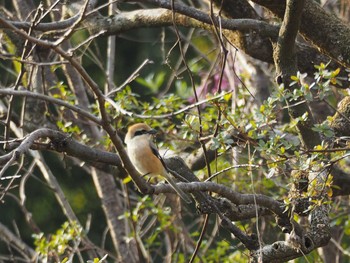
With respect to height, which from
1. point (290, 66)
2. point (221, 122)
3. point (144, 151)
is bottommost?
point (144, 151)

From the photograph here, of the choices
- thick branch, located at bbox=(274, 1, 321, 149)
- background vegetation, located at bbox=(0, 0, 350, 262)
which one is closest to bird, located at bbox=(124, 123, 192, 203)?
background vegetation, located at bbox=(0, 0, 350, 262)

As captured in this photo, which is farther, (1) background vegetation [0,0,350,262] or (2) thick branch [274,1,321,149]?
(2) thick branch [274,1,321,149]

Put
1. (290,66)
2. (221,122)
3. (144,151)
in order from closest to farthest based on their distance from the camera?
(221,122), (290,66), (144,151)

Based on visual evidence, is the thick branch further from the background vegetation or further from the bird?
the bird

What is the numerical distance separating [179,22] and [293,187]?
1.34 m

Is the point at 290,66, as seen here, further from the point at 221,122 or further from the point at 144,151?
the point at 144,151

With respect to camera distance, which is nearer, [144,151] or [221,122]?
[221,122]

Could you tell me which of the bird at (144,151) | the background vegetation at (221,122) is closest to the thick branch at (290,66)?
the background vegetation at (221,122)

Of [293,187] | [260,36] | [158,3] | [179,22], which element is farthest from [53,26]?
[293,187]

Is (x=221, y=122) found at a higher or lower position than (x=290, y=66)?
lower

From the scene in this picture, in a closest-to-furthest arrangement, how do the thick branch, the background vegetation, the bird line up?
the background vegetation → the thick branch → the bird

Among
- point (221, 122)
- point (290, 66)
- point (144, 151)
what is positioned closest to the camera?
point (221, 122)

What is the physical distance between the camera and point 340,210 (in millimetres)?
6961

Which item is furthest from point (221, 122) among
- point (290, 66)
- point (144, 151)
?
point (144, 151)
